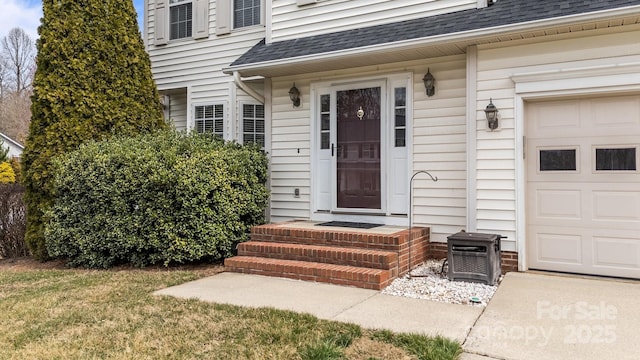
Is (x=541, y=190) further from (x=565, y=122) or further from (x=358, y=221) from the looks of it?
(x=358, y=221)

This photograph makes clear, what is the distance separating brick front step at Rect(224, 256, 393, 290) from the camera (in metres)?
4.66

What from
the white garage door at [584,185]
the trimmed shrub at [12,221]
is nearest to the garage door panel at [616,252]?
the white garage door at [584,185]

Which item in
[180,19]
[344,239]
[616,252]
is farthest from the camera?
[180,19]

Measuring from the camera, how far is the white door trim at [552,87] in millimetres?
4637

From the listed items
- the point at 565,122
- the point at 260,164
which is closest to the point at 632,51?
the point at 565,122

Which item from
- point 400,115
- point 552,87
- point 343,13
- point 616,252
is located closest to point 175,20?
point 343,13

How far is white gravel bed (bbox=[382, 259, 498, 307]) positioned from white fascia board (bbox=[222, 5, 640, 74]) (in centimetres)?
275

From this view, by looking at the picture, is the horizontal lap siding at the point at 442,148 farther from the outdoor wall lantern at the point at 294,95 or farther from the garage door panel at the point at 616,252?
the outdoor wall lantern at the point at 294,95

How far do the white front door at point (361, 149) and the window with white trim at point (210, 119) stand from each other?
8.52 ft

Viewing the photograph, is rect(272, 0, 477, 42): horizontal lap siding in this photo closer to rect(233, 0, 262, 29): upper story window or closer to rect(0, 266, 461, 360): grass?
rect(233, 0, 262, 29): upper story window

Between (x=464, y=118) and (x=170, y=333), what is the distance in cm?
423

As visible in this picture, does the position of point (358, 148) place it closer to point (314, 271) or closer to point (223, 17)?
point (314, 271)

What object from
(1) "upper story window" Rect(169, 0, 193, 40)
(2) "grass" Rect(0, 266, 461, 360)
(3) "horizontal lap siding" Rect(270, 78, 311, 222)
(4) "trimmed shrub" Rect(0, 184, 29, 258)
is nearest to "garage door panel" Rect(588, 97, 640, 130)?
(2) "grass" Rect(0, 266, 461, 360)

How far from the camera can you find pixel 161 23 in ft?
30.2
